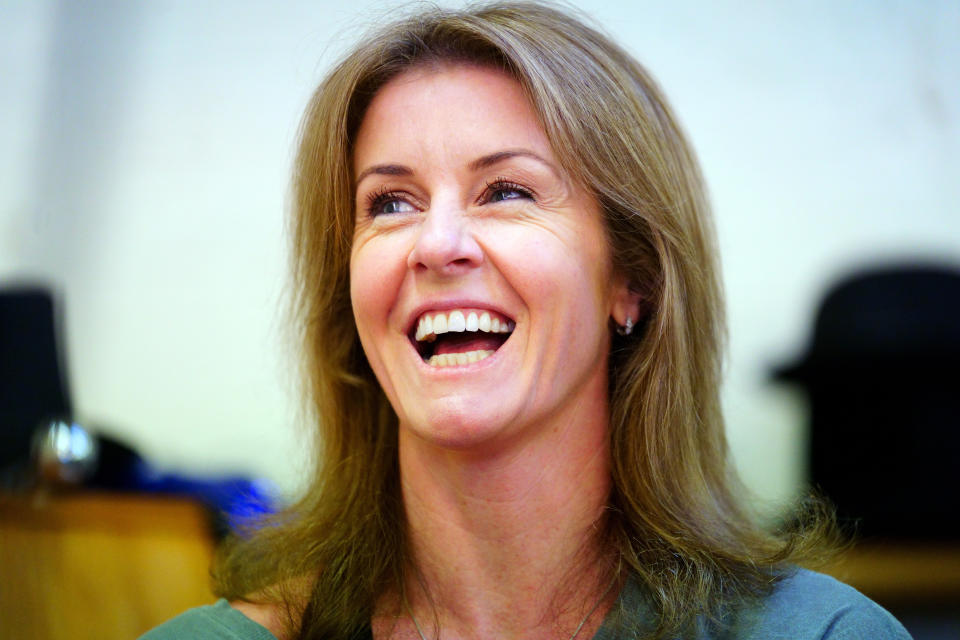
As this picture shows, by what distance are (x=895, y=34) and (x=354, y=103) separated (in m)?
1.85

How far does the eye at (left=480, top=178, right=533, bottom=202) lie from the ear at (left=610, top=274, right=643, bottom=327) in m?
0.24

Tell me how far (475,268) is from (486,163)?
0.18 m

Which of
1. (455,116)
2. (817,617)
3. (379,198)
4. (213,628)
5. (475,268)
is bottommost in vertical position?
(213,628)

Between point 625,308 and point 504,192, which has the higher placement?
point 504,192

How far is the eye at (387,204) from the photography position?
6.04 feet

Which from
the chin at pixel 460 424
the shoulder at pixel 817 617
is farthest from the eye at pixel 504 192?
the shoulder at pixel 817 617

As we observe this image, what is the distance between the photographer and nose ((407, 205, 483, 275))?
1.67m

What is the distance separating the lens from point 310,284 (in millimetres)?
2107

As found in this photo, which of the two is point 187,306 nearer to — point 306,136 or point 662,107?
point 306,136

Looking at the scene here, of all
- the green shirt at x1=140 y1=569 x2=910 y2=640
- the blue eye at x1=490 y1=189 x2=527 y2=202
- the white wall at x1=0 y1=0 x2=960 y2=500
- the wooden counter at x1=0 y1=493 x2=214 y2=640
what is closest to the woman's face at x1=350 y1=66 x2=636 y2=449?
the blue eye at x1=490 y1=189 x2=527 y2=202

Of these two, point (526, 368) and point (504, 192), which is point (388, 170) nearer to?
point (504, 192)

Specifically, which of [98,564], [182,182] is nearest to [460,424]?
[98,564]

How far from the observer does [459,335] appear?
1.81 m

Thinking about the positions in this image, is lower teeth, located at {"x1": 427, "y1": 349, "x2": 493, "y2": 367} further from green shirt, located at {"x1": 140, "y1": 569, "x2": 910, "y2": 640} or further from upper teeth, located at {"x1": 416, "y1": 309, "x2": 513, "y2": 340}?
green shirt, located at {"x1": 140, "y1": 569, "x2": 910, "y2": 640}
